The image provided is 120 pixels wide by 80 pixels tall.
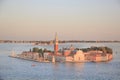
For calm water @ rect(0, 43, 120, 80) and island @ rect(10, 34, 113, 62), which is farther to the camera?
island @ rect(10, 34, 113, 62)

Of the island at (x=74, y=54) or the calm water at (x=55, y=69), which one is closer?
the calm water at (x=55, y=69)

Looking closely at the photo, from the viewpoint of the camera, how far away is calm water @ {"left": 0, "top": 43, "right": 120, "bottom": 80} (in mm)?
7410

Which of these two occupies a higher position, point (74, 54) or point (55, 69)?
point (74, 54)

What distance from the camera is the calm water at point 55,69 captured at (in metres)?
7.41

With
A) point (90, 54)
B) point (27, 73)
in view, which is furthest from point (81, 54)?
point (27, 73)

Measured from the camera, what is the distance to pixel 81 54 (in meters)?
7.61

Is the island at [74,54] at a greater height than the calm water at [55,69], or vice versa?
the island at [74,54]

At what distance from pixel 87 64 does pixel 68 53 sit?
287mm

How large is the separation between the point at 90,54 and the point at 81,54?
0.45 ft

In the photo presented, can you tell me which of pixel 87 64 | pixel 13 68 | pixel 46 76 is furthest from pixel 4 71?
pixel 87 64

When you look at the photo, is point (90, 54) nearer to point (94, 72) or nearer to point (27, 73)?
point (94, 72)

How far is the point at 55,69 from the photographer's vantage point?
297 inches

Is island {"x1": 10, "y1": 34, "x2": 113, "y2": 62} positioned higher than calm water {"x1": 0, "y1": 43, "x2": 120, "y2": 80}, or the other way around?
island {"x1": 10, "y1": 34, "x2": 113, "y2": 62}

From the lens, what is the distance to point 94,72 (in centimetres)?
745
